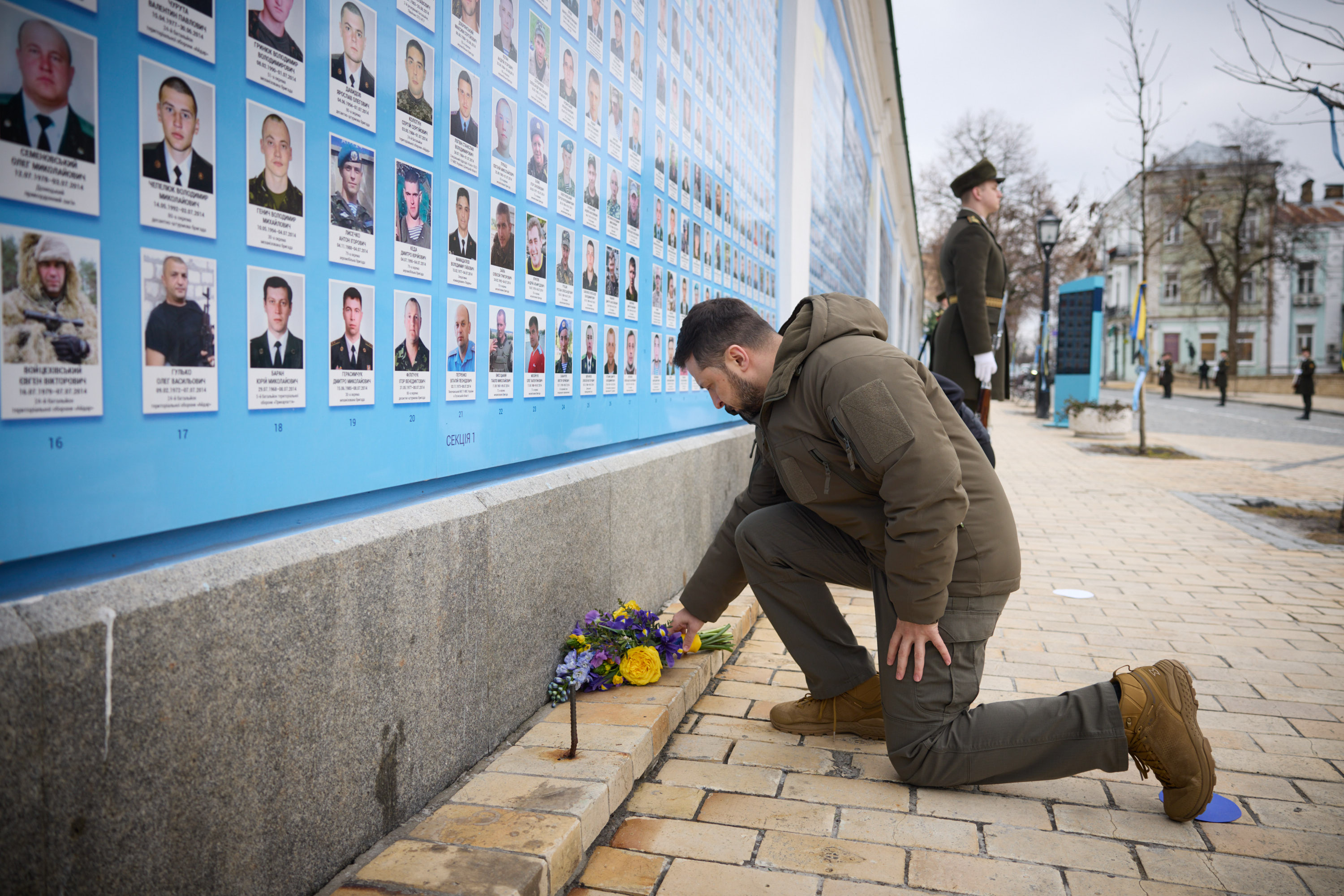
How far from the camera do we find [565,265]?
2.96m

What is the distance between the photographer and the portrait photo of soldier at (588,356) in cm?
316

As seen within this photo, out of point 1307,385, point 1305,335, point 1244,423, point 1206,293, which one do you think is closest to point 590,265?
point 1244,423

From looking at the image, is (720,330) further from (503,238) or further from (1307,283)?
(1307,283)

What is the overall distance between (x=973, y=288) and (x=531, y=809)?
183 inches

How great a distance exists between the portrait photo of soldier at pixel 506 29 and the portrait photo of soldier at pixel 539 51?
0.30ft

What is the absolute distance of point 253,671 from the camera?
5.19 ft

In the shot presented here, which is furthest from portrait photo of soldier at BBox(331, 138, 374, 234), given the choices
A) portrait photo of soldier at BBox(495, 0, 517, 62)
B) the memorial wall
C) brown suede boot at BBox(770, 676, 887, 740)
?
brown suede boot at BBox(770, 676, 887, 740)

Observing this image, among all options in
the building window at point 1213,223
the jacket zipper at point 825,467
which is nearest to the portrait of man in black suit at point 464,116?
the jacket zipper at point 825,467

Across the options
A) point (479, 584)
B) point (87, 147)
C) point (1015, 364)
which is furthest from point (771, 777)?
point (1015, 364)

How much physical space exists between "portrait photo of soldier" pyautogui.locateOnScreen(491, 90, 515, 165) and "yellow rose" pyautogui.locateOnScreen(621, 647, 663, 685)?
1664mm

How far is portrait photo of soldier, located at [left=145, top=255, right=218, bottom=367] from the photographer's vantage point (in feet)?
4.64

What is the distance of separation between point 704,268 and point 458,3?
261 centimetres

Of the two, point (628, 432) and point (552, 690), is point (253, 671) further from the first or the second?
point (628, 432)

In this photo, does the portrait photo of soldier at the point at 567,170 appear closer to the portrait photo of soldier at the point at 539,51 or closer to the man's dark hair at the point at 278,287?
the portrait photo of soldier at the point at 539,51
